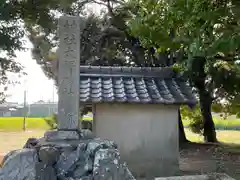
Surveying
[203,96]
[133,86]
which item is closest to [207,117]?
[203,96]

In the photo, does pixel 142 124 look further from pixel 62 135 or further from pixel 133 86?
pixel 62 135

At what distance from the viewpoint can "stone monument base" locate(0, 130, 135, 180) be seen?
3945 millimetres

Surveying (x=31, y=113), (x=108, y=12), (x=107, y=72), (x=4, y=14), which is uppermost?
(x=108, y=12)

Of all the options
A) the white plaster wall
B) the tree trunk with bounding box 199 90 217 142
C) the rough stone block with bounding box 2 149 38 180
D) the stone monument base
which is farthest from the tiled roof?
the tree trunk with bounding box 199 90 217 142

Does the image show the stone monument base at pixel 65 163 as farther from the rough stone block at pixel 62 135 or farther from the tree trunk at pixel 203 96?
the tree trunk at pixel 203 96

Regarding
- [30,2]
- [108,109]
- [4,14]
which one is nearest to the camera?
[108,109]

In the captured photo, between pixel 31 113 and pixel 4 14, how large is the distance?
143 feet

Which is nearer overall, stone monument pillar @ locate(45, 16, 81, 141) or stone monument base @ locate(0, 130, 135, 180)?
stone monument base @ locate(0, 130, 135, 180)

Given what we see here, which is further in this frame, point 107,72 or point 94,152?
point 107,72

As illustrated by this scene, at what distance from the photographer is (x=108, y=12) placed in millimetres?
17719

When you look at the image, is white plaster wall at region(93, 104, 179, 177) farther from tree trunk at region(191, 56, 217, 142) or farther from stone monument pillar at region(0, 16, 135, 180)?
tree trunk at region(191, 56, 217, 142)

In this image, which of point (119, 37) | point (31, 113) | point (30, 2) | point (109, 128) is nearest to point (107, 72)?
point (109, 128)

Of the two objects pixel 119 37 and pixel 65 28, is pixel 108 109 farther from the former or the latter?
pixel 119 37

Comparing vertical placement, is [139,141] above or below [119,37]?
below
